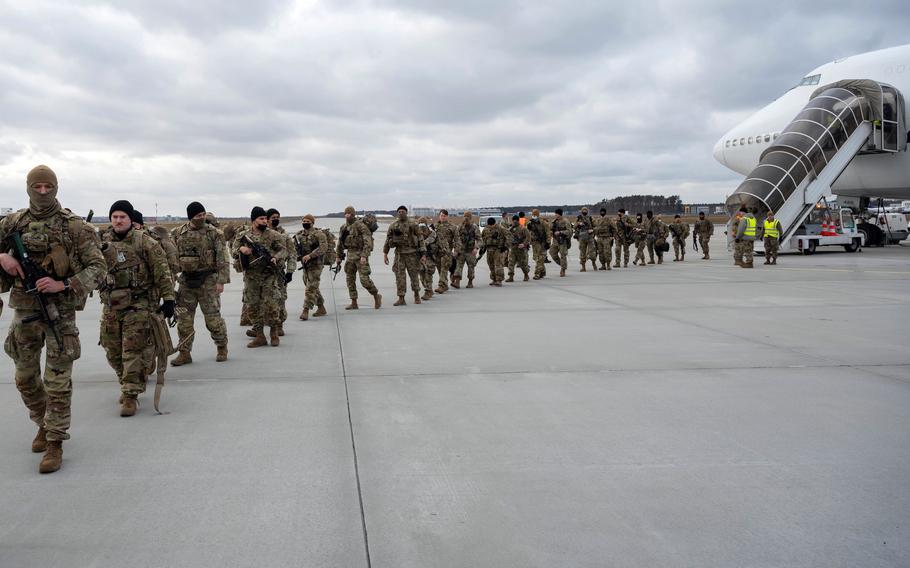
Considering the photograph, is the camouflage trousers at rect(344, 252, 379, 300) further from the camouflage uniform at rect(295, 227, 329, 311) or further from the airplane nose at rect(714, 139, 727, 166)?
the airplane nose at rect(714, 139, 727, 166)

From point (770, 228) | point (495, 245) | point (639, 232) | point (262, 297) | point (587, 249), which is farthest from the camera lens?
point (639, 232)

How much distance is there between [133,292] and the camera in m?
5.66

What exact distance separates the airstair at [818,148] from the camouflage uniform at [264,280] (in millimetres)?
16162

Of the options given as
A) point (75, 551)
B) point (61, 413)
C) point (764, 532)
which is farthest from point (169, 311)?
point (764, 532)

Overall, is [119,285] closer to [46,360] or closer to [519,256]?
[46,360]

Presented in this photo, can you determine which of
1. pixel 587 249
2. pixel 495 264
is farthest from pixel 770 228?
pixel 495 264

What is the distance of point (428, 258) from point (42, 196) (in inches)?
371

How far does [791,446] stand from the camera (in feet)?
14.6

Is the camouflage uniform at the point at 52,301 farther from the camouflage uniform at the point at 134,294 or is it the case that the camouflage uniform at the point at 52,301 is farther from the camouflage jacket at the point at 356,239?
the camouflage jacket at the point at 356,239

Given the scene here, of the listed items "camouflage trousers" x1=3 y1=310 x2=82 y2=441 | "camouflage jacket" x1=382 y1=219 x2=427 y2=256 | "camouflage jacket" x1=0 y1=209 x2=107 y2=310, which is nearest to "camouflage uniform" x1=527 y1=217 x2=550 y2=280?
"camouflage jacket" x1=382 y1=219 x2=427 y2=256

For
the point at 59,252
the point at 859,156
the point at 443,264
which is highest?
the point at 859,156

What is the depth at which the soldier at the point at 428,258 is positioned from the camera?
43.0 ft

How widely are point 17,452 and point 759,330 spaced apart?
26.6ft

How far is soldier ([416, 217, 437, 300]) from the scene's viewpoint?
1310cm
